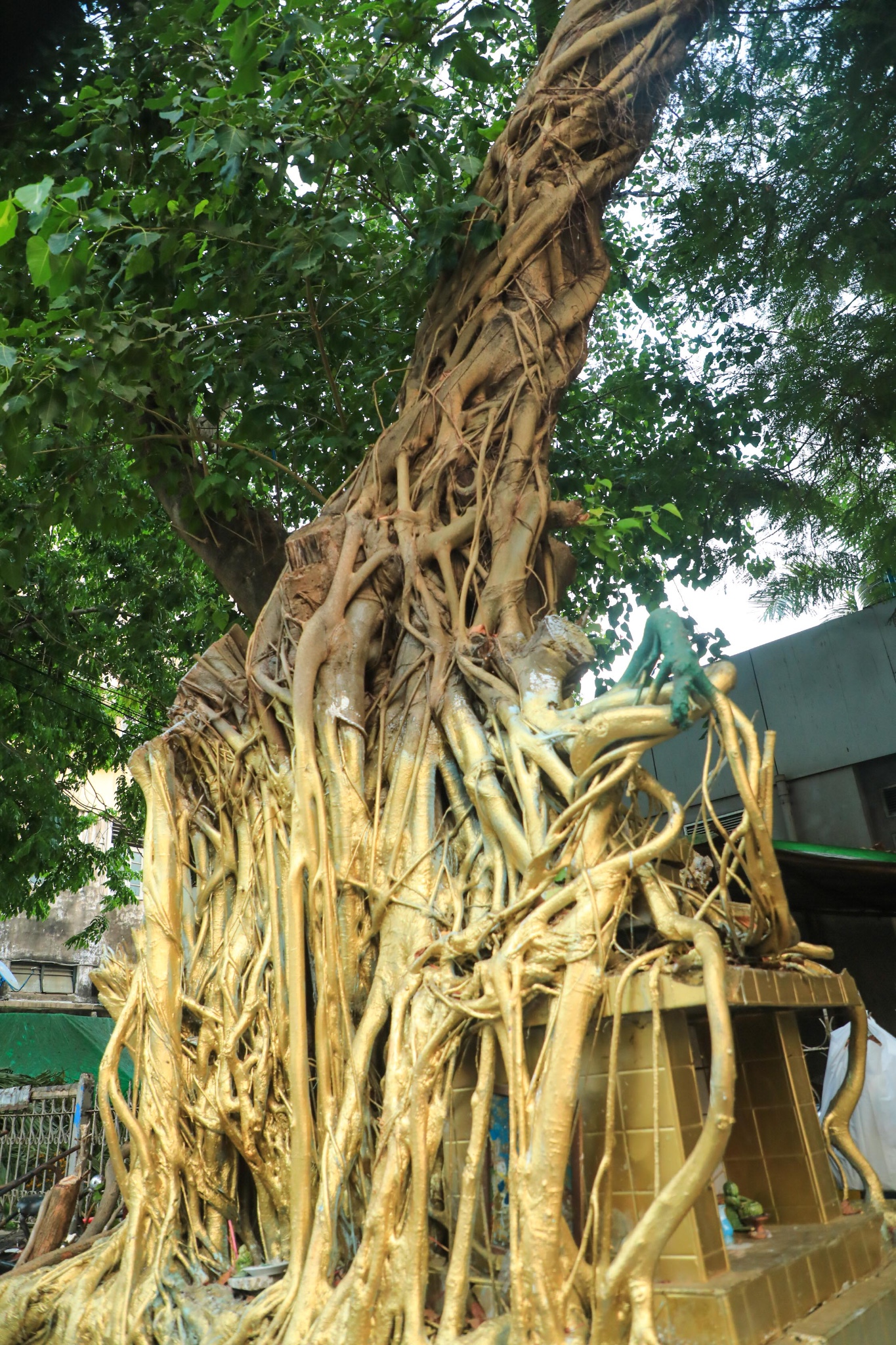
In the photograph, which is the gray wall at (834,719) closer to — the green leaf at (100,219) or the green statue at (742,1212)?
the green statue at (742,1212)

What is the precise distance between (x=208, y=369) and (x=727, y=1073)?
157 inches

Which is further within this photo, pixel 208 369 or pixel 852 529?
pixel 852 529

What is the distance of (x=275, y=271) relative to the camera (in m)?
4.89

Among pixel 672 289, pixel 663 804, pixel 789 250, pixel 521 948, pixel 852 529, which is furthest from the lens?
pixel 672 289

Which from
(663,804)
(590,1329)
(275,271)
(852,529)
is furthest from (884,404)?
(590,1329)

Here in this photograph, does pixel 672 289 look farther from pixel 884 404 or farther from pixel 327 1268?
pixel 327 1268

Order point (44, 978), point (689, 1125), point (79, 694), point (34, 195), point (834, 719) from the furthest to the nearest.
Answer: point (44, 978)
point (834, 719)
point (79, 694)
point (689, 1125)
point (34, 195)

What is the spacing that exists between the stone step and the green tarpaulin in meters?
8.56

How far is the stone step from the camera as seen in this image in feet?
8.25

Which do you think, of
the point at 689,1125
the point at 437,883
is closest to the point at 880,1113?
the point at 689,1125

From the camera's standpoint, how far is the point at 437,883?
344 cm

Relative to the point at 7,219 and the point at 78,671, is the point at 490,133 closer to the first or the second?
the point at 7,219

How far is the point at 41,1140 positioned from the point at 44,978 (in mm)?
10312

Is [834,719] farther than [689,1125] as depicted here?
Yes
